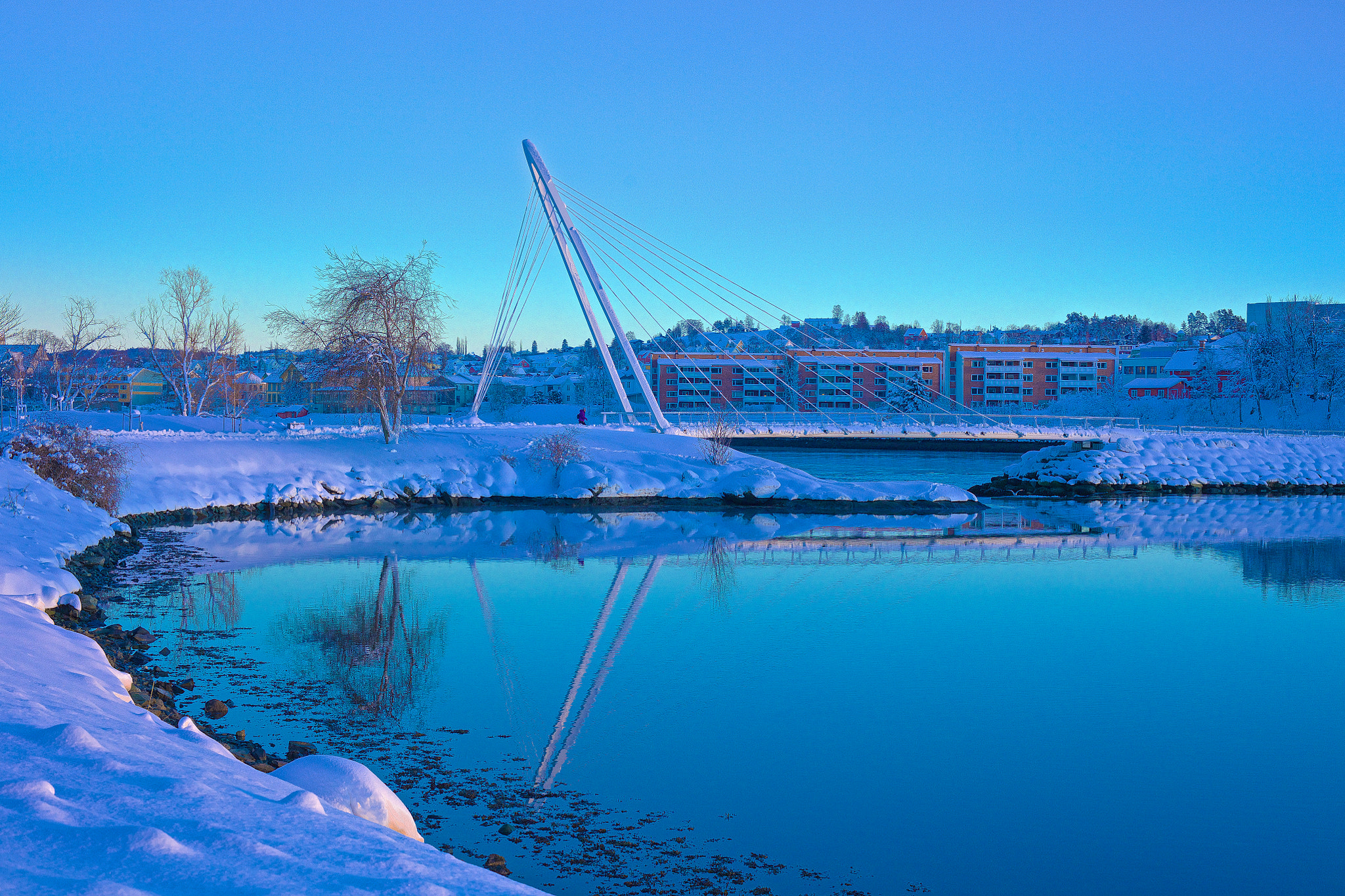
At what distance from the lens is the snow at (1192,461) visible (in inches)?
1494

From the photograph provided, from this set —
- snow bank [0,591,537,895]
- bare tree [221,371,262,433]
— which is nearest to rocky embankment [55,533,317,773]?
snow bank [0,591,537,895]

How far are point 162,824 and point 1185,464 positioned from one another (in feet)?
137

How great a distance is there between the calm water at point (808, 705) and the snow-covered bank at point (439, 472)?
24.5ft

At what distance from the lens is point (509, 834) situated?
247 inches

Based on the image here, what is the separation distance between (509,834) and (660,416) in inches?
1200

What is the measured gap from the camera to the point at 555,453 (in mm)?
30391

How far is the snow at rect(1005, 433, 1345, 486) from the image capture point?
37.9 meters

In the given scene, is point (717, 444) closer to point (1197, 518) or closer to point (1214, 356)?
point (1197, 518)

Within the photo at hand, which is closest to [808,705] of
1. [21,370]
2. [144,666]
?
[144,666]

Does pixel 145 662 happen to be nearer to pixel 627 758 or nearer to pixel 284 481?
pixel 627 758

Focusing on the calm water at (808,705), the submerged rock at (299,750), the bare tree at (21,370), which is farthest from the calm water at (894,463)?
the bare tree at (21,370)

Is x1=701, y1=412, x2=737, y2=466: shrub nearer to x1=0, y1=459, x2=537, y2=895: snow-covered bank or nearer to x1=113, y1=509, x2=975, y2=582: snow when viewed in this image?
x1=113, y1=509, x2=975, y2=582: snow

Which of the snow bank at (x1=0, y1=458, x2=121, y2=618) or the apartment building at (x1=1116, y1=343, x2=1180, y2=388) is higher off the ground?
the apartment building at (x1=1116, y1=343, x2=1180, y2=388)

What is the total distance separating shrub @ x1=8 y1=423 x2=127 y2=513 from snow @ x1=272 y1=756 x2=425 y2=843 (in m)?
18.1
